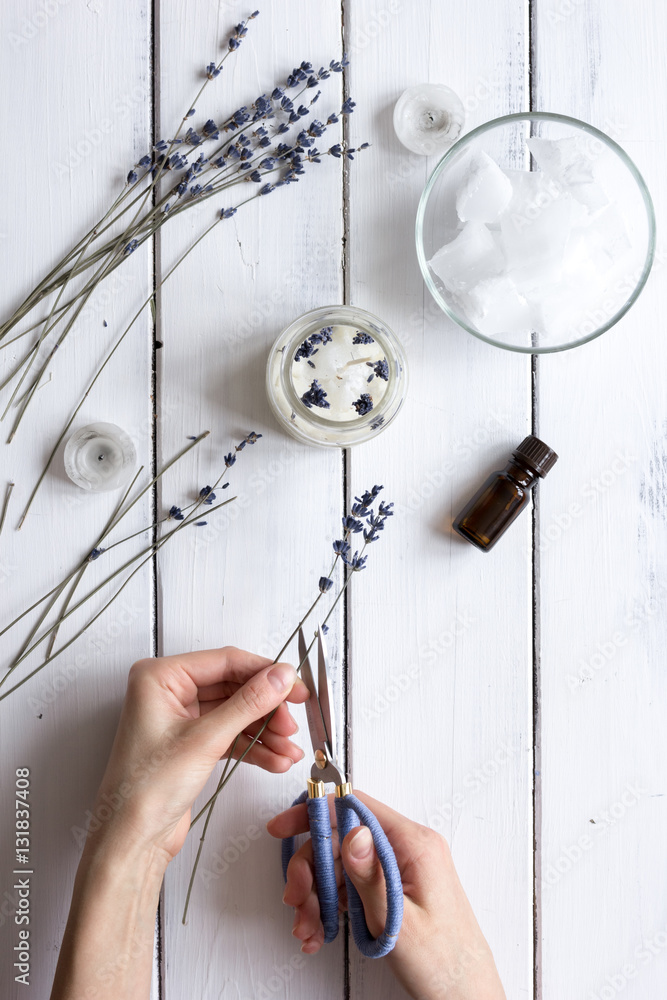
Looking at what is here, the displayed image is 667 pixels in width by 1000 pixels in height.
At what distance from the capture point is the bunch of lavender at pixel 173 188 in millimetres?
1061

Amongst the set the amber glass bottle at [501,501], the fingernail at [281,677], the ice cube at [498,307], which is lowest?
the fingernail at [281,677]

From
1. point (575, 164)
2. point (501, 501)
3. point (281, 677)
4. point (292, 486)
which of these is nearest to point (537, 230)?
point (575, 164)

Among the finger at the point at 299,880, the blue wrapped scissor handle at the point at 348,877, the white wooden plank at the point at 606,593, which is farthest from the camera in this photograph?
the white wooden plank at the point at 606,593

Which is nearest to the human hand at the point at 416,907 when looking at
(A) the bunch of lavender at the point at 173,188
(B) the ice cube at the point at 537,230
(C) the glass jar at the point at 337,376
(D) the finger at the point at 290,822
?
(D) the finger at the point at 290,822

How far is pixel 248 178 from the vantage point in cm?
106

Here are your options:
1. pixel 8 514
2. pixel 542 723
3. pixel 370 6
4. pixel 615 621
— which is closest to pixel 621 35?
pixel 370 6

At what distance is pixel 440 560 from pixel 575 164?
541 mm

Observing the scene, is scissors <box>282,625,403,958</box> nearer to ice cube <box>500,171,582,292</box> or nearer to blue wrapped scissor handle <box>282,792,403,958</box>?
blue wrapped scissor handle <box>282,792,403,958</box>

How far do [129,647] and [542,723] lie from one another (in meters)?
0.58

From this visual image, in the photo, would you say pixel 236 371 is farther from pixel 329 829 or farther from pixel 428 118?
pixel 329 829

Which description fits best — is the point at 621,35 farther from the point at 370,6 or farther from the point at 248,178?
the point at 248,178

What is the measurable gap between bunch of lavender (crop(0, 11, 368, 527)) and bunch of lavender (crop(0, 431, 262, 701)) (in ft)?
0.36

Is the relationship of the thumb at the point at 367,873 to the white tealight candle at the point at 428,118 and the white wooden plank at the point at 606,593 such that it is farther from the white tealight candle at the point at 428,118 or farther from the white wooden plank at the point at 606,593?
the white tealight candle at the point at 428,118

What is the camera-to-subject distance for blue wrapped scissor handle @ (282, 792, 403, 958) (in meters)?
0.89
